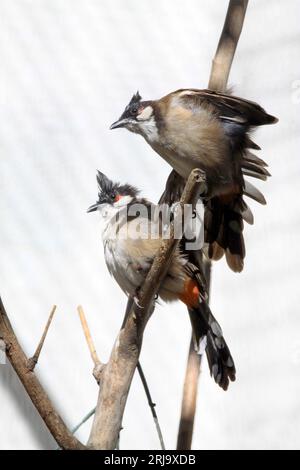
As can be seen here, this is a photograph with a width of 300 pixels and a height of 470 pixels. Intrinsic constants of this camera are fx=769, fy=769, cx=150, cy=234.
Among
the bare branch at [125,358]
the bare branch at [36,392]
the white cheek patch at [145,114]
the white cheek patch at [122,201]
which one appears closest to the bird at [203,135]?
the white cheek patch at [145,114]

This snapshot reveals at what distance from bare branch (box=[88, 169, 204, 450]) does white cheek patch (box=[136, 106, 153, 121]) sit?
265 millimetres

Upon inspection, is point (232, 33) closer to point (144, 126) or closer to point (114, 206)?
point (144, 126)

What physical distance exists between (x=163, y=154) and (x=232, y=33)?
0.77 feet

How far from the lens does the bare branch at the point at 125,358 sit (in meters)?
1.05

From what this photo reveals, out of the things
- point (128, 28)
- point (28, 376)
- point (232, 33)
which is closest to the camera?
point (28, 376)

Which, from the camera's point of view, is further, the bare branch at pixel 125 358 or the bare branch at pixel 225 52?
the bare branch at pixel 225 52

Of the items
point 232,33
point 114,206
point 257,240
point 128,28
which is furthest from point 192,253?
point 128,28

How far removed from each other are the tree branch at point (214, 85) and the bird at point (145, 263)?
1.4 inches

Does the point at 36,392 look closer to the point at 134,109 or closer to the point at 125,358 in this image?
the point at 125,358

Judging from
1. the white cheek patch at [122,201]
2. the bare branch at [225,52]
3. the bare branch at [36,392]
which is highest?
the bare branch at [225,52]

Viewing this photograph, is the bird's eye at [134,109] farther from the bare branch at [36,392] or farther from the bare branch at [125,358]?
the bare branch at [36,392]

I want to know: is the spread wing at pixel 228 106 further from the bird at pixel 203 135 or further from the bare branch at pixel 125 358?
the bare branch at pixel 125 358

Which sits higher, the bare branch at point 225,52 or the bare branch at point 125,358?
the bare branch at point 225,52

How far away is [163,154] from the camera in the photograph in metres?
1.33
